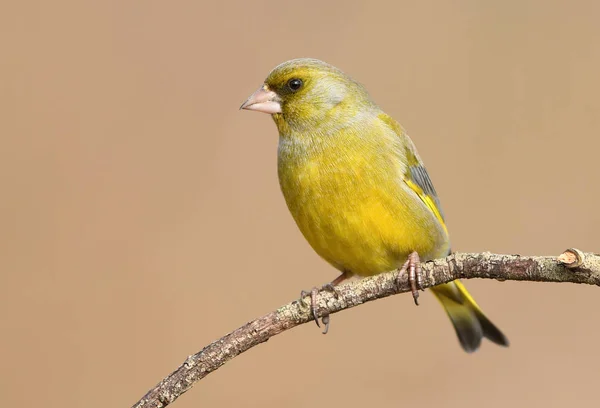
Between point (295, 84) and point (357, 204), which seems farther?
point (295, 84)

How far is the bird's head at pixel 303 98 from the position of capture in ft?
10.3

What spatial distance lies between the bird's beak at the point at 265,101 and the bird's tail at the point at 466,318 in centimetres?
111

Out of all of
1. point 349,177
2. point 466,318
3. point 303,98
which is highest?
point 303,98

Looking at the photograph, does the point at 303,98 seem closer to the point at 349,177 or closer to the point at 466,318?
the point at 349,177

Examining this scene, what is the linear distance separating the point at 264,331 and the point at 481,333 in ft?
4.79

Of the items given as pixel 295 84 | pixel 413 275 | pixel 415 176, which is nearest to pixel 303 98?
pixel 295 84

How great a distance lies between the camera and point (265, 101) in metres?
3.17

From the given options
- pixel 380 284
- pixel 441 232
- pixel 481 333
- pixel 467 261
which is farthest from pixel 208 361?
pixel 481 333

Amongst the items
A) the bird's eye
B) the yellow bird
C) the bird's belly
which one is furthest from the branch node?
the bird's eye

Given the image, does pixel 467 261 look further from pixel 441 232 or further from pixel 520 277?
pixel 441 232

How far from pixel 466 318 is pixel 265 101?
138cm

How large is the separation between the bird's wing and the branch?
594 mm

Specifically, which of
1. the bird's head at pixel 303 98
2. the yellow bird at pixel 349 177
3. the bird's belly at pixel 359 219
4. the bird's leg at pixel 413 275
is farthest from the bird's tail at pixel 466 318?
the bird's head at pixel 303 98

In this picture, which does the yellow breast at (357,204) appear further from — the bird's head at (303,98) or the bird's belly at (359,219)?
the bird's head at (303,98)
